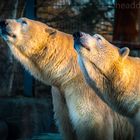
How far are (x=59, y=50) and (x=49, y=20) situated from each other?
8.46ft

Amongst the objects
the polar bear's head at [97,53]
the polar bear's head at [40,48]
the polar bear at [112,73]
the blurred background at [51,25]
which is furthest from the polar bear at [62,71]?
the blurred background at [51,25]

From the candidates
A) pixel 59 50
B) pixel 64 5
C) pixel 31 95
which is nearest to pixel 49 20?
pixel 64 5

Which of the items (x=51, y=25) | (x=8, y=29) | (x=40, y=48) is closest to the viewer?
(x=8, y=29)

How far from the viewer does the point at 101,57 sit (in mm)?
7102

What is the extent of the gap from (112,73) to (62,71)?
0.93 metres

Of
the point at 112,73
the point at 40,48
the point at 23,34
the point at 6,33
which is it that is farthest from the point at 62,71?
the point at 112,73

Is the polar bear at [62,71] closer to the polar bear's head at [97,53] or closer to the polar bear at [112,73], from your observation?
the polar bear at [112,73]

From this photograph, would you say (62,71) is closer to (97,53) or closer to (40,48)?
(40,48)

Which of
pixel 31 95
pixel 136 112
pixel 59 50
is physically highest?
pixel 59 50

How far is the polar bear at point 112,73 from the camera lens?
7.07 metres

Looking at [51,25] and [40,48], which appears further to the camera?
[51,25]

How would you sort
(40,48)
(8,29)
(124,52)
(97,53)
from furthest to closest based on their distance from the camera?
(40,48)
(8,29)
(124,52)
(97,53)

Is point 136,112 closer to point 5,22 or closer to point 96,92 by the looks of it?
point 96,92

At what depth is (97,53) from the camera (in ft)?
23.3
